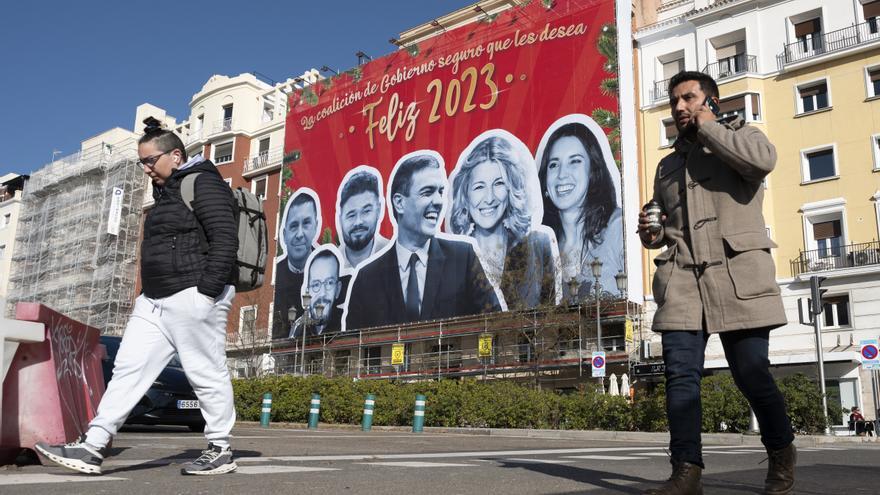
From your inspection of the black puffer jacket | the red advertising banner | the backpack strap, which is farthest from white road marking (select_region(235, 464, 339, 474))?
the red advertising banner

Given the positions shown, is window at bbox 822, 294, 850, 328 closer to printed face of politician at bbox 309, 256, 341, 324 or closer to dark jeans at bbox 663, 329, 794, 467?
printed face of politician at bbox 309, 256, 341, 324

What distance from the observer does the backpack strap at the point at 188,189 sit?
4.66m

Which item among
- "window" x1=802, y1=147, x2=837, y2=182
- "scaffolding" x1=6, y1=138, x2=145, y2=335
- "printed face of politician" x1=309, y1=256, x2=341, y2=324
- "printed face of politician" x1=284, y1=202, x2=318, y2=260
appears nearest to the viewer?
"window" x1=802, y1=147, x2=837, y2=182

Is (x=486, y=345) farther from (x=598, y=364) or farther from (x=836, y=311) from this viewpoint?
(x=598, y=364)

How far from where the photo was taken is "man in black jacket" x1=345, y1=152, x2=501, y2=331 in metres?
36.4

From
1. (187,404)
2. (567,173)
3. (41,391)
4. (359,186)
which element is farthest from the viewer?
(359,186)

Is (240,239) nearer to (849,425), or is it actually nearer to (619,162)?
(849,425)

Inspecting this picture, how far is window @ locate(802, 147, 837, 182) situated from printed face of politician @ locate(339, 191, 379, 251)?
2016 cm

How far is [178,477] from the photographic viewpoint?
4.15 meters

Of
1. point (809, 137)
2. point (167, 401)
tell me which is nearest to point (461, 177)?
point (809, 137)

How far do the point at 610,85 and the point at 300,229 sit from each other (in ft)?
65.3

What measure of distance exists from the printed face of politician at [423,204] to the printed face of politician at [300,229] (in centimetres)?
677

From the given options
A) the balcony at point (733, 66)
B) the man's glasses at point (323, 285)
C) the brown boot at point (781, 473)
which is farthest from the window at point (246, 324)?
the brown boot at point (781, 473)

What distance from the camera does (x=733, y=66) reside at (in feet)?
110
